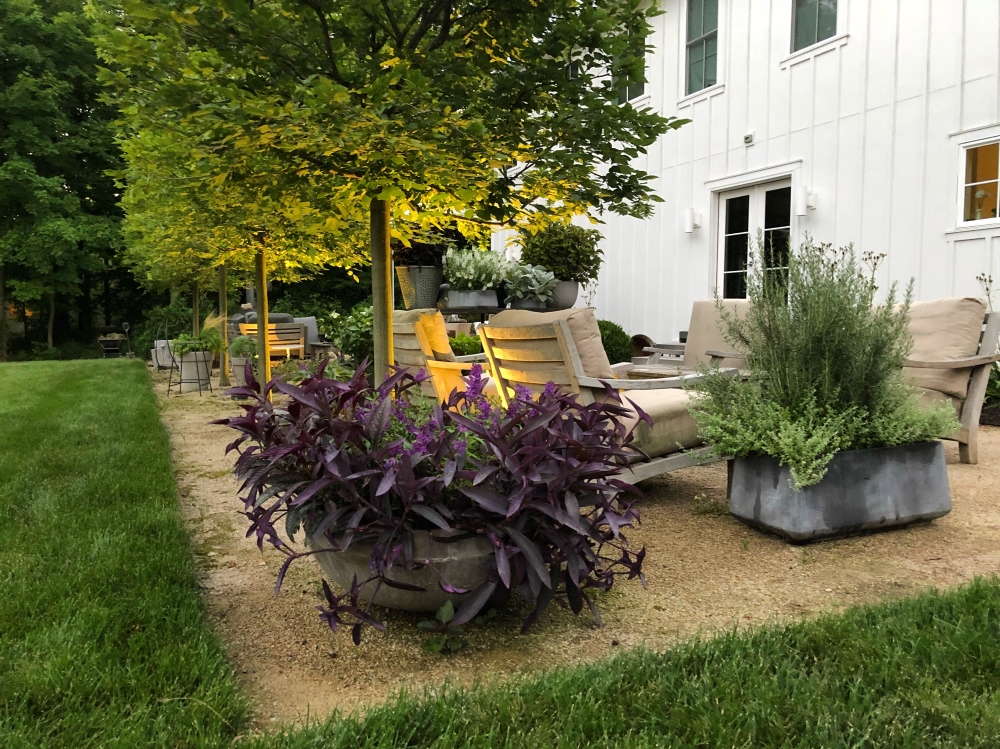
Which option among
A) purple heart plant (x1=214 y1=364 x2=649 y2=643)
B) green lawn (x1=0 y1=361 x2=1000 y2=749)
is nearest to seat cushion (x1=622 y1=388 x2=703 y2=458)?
purple heart plant (x1=214 y1=364 x2=649 y2=643)

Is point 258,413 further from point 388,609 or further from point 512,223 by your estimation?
point 512,223

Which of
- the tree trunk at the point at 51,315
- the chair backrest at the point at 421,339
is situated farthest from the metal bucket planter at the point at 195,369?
the tree trunk at the point at 51,315

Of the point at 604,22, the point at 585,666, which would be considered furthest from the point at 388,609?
the point at 604,22

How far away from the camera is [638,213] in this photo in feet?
11.8

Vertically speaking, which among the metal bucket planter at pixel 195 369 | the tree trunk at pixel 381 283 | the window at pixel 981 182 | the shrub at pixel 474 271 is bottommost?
the metal bucket planter at pixel 195 369

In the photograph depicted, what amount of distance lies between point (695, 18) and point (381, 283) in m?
7.23

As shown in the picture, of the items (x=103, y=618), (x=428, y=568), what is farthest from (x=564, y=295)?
(x=103, y=618)

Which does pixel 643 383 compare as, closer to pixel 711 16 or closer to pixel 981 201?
pixel 981 201

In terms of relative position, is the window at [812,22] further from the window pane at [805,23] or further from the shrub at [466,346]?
the shrub at [466,346]

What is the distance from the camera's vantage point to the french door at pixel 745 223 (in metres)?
7.55

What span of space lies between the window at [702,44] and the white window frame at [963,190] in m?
3.32

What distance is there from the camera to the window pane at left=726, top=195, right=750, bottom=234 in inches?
313

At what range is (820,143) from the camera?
6941 millimetres

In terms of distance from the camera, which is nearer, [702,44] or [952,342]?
[952,342]
